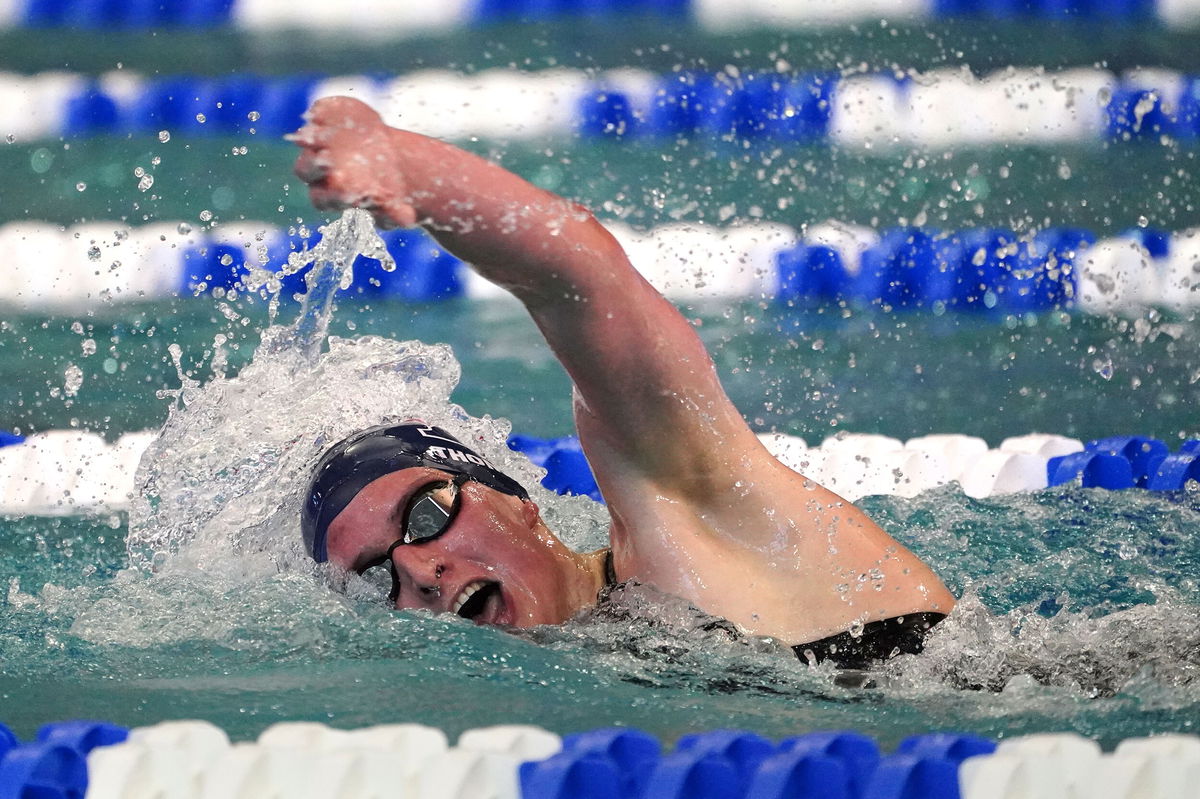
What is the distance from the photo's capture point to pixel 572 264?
1.37m

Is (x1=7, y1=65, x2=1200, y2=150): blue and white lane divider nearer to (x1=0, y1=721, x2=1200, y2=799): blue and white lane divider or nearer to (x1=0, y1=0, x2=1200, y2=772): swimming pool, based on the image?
(x1=0, y1=0, x2=1200, y2=772): swimming pool

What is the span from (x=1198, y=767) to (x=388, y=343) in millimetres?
1525

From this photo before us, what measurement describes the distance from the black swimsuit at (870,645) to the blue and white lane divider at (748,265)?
2404 mm

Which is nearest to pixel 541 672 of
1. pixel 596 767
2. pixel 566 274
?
pixel 596 767

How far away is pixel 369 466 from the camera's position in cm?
180

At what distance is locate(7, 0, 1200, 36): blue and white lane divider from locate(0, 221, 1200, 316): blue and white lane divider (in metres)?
1.55

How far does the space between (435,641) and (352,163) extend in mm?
708

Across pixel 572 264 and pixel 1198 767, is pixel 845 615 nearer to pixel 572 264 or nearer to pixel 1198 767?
pixel 1198 767

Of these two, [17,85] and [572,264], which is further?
[17,85]

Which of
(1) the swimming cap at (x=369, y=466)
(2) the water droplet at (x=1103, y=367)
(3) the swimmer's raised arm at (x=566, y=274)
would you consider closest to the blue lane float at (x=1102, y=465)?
(2) the water droplet at (x=1103, y=367)

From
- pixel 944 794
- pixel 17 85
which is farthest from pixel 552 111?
pixel 944 794

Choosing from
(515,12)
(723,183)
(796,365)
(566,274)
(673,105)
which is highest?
(515,12)

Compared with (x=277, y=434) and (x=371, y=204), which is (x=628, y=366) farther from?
(x=277, y=434)

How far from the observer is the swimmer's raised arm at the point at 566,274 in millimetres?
1220
